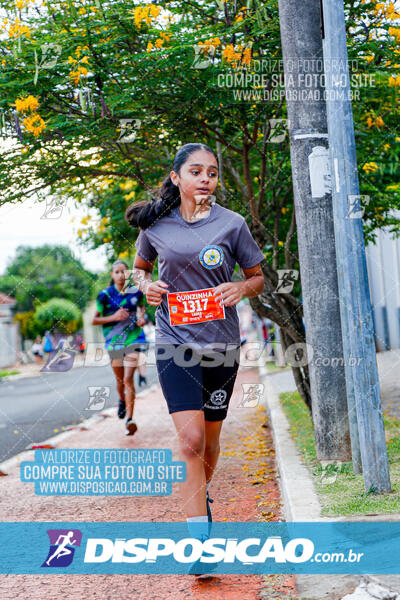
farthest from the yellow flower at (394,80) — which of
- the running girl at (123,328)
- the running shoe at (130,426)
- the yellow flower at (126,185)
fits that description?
the running shoe at (130,426)

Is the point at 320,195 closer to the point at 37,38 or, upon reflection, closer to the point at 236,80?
the point at 236,80

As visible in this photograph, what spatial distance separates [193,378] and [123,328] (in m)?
4.60

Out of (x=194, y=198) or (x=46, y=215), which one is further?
(x=46, y=215)

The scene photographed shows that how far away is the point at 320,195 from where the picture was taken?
16.7 feet

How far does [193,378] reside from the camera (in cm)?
376

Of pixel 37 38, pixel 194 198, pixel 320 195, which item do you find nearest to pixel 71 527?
pixel 194 198

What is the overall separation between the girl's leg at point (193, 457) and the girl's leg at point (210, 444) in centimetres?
31

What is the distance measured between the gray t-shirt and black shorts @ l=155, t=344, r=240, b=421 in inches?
2.8

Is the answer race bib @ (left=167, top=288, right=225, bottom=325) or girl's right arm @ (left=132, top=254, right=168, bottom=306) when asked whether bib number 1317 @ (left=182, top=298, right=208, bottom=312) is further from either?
girl's right arm @ (left=132, top=254, right=168, bottom=306)

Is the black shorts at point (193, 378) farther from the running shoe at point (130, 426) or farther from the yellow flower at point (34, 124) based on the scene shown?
the running shoe at point (130, 426)

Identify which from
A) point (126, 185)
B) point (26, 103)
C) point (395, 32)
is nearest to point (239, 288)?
point (26, 103)

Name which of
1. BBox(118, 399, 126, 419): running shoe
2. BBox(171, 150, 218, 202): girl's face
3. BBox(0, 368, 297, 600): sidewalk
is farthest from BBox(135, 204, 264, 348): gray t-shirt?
BBox(118, 399, 126, 419): running shoe

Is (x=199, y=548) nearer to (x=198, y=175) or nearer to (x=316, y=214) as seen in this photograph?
(x=198, y=175)

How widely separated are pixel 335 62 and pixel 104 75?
6.93 feet
